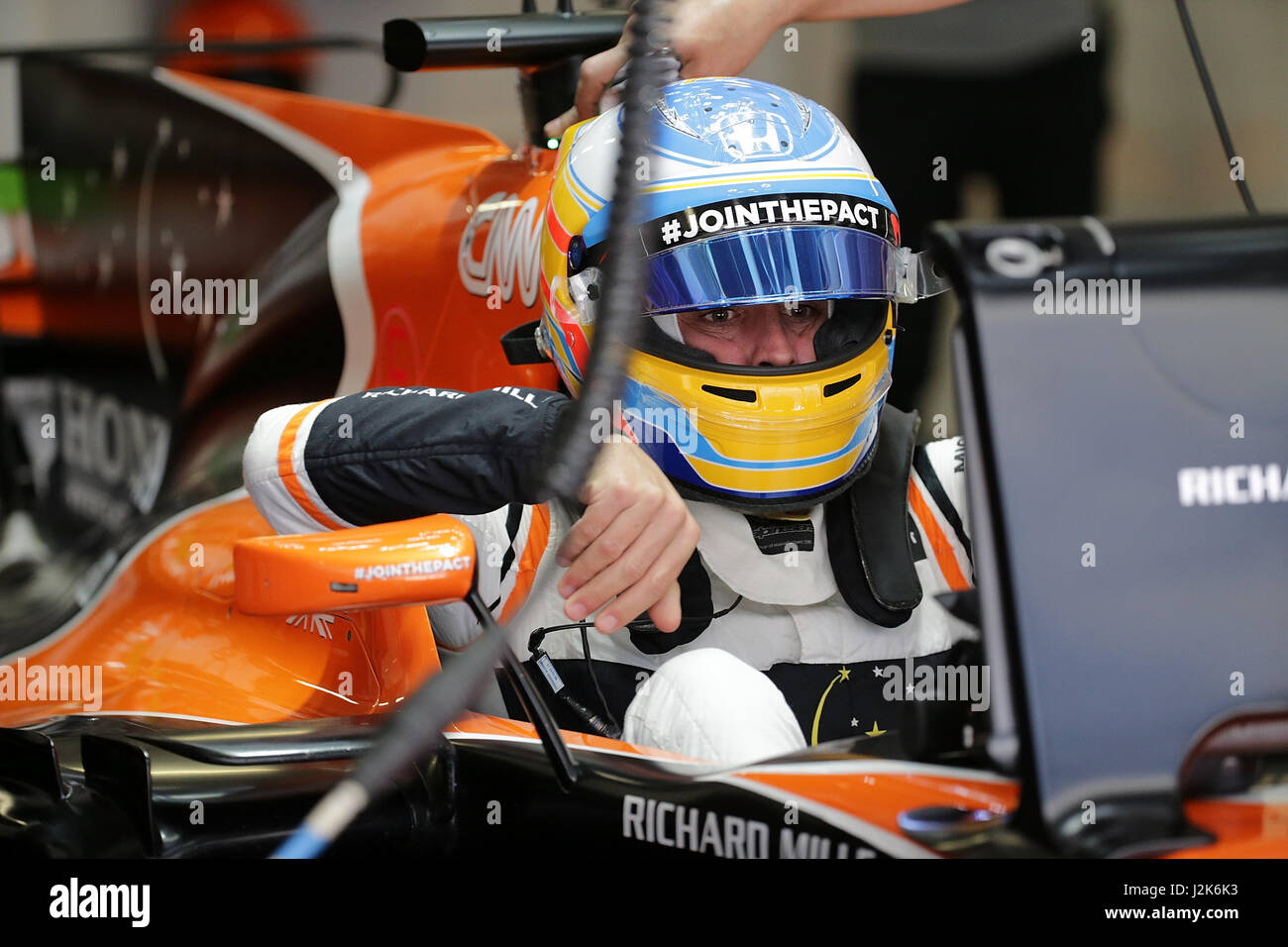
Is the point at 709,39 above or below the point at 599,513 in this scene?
above

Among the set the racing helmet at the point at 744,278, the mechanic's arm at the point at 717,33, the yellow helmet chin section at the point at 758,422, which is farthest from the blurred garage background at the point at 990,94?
the yellow helmet chin section at the point at 758,422

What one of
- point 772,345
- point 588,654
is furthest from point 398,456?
point 772,345

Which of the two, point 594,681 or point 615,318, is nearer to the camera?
point 615,318

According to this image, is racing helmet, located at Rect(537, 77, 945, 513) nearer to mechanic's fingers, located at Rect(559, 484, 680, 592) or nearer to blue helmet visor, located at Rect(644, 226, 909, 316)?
blue helmet visor, located at Rect(644, 226, 909, 316)

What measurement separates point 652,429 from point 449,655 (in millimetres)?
283

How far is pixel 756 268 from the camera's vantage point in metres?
1.19

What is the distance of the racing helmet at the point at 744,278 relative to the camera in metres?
1.20

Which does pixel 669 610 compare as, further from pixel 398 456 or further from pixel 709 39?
pixel 709 39

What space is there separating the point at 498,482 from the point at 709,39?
2.35 ft

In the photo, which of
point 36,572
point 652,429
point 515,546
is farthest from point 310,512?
point 36,572

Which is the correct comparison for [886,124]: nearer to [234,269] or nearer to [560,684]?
[234,269]

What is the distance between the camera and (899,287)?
130cm

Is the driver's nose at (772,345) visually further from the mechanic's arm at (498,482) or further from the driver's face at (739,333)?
the mechanic's arm at (498,482)

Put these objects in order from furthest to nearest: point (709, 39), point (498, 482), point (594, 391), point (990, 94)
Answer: point (990, 94), point (709, 39), point (498, 482), point (594, 391)
